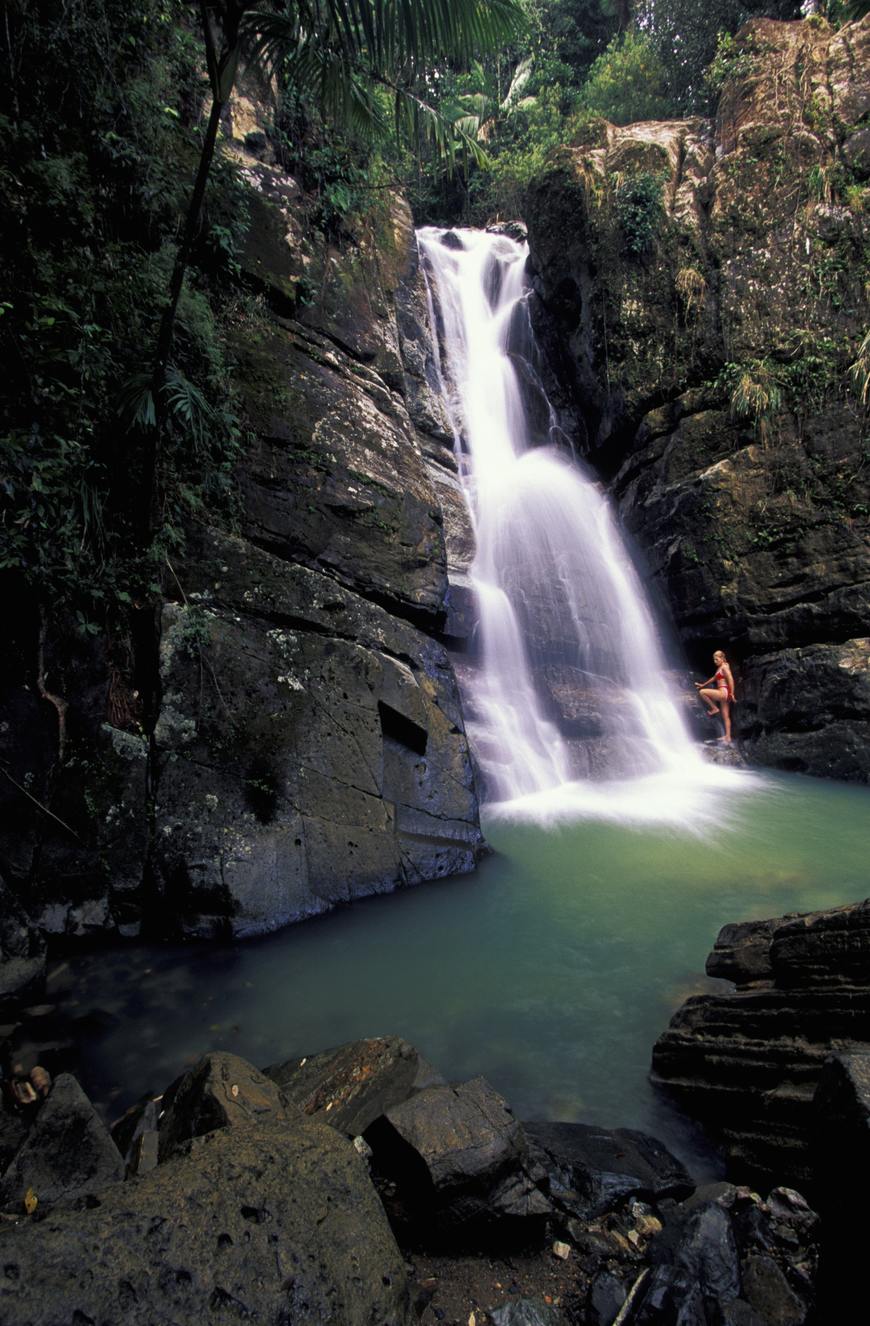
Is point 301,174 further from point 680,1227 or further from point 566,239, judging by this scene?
point 680,1227

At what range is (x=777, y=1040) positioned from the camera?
3062mm

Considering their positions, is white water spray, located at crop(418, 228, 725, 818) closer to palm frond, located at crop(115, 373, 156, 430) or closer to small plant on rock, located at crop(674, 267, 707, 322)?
small plant on rock, located at crop(674, 267, 707, 322)

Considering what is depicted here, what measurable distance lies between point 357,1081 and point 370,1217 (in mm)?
1074

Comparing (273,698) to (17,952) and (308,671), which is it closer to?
(308,671)

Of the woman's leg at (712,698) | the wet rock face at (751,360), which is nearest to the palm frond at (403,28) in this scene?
the wet rock face at (751,360)

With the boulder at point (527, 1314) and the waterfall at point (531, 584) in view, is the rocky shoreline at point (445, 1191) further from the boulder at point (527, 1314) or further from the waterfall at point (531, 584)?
the waterfall at point (531, 584)

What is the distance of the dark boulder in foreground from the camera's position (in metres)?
2.74

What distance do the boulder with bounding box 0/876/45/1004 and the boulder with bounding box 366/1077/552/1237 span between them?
2556 mm

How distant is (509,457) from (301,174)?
7407 millimetres

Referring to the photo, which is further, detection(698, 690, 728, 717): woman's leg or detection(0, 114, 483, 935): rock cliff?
detection(698, 690, 728, 717): woman's leg

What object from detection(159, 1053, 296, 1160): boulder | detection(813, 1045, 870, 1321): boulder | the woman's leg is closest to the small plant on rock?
the woman's leg

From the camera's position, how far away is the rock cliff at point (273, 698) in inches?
186

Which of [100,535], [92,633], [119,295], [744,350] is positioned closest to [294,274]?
[119,295]

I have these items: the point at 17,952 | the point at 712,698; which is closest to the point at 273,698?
the point at 17,952
